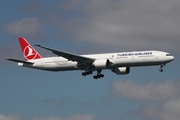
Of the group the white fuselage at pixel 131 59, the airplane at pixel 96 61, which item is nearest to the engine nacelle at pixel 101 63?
the airplane at pixel 96 61

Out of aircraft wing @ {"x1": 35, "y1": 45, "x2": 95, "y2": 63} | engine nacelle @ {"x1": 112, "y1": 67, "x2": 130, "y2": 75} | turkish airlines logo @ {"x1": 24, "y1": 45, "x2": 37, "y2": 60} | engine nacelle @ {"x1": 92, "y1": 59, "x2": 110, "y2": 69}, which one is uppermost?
turkish airlines logo @ {"x1": 24, "y1": 45, "x2": 37, "y2": 60}

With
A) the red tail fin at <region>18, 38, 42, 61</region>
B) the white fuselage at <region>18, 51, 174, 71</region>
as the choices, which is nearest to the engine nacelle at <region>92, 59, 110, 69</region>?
the white fuselage at <region>18, 51, 174, 71</region>

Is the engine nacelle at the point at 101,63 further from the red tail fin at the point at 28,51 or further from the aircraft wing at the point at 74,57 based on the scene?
the red tail fin at the point at 28,51

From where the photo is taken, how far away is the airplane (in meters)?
99.1

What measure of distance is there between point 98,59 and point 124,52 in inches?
206

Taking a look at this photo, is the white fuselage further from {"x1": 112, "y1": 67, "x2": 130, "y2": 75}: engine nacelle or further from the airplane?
{"x1": 112, "y1": 67, "x2": 130, "y2": 75}: engine nacelle

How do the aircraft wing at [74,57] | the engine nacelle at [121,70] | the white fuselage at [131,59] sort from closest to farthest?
the white fuselage at [131,59], the aircraft wing at [74,57], the engine nacelle at [121,70]

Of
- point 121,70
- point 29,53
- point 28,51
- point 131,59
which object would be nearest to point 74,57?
point 121,70

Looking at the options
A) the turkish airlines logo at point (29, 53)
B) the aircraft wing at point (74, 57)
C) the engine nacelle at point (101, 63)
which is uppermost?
the turkish airlines logo at point (29, 53)

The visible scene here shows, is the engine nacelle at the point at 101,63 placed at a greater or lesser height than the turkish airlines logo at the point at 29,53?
lesser

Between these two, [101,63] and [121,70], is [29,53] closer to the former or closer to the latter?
[101,63]

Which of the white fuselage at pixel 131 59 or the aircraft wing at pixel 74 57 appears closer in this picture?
the white fuselage at pixel 131 59

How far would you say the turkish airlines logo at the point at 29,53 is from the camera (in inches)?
4418

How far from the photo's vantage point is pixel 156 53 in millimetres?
99625
